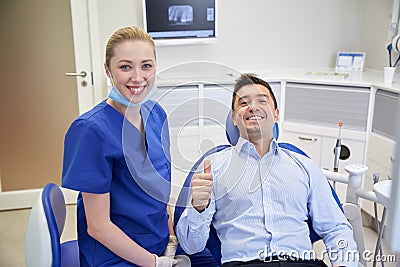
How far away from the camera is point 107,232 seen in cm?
118

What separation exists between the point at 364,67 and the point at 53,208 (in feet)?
9.47

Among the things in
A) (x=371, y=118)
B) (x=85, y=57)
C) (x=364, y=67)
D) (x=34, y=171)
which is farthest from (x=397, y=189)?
(x=364, y=67)

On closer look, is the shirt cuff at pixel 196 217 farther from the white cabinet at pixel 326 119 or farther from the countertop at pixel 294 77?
the white cabinet at pixel 326 119

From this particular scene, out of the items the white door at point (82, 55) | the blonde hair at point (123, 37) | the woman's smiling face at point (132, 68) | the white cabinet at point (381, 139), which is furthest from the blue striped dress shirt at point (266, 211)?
the white door at point (82, 55)

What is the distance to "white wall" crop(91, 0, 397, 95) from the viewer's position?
311cm

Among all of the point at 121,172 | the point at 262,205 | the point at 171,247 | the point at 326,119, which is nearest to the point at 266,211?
the point at 262,205

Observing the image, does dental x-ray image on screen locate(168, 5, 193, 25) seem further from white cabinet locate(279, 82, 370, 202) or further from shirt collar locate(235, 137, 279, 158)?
shirt collar locate(235, 137, 279, 158)

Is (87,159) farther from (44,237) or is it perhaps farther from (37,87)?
(37,87)

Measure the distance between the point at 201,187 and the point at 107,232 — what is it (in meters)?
0.31

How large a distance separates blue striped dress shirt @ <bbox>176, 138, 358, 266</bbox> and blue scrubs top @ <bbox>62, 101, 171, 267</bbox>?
124 millimetres

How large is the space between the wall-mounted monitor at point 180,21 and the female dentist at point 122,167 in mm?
1741

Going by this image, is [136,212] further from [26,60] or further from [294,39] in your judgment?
[294,39]

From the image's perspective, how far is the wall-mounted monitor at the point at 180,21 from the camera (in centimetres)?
289

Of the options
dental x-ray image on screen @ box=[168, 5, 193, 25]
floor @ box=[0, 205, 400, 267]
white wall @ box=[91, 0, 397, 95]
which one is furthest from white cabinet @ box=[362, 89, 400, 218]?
dental x-ray image on screen @ box=[168, 5, 193, 25]
